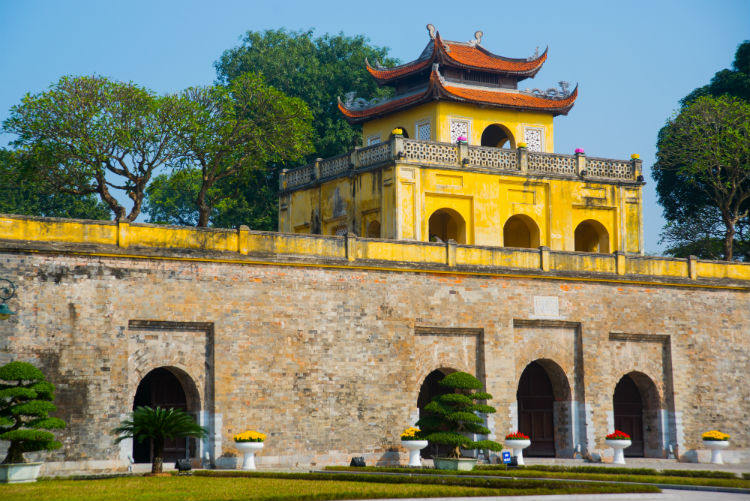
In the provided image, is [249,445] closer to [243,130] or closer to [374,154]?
[374,154]

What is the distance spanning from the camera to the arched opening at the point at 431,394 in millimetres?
29625

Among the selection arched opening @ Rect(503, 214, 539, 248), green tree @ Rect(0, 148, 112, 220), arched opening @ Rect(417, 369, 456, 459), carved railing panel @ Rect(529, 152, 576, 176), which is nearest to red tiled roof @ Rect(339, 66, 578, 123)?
carved railing panel @ Rect(529, 152, 576, 176)

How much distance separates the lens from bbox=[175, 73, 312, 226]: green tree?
35906mm

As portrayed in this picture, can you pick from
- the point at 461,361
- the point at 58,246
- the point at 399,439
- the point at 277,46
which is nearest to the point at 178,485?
the point at 58,246

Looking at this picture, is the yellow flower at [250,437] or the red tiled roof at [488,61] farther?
the red tiled roof at [488,61]

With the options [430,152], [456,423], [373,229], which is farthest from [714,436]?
[373,229]

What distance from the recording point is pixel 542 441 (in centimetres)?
3016

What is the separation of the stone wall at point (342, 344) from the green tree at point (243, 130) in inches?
436

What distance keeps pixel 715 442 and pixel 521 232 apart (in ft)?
27.8

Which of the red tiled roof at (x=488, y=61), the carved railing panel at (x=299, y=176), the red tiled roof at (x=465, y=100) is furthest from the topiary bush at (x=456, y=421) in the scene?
the red tiled roof at (x=488, y=61)

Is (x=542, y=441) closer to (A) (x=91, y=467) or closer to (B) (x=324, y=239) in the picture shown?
(B) (x=324, y=239)

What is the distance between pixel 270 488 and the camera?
18.4m

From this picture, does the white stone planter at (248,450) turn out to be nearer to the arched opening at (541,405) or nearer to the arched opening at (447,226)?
the arched opening at (541,405)

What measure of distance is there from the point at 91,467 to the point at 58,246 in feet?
15.6
